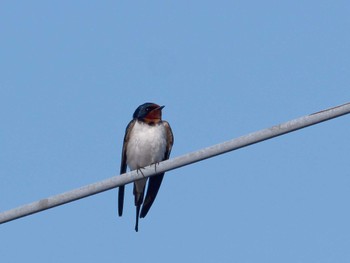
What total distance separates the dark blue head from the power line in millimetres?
4360

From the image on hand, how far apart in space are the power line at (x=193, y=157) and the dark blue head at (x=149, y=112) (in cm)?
436

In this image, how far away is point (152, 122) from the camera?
422 inches

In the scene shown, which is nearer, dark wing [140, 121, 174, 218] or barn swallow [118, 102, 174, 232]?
dark wing [140, 121, 174, 218]

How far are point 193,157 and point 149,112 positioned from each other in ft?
15.2

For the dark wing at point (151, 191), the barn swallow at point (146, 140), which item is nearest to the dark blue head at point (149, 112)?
the barn swallow at point (146, 140)

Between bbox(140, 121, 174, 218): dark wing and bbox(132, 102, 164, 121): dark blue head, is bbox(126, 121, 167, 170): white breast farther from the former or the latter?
bbox(140, 121, 174, 218): dark wing

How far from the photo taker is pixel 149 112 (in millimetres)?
10727

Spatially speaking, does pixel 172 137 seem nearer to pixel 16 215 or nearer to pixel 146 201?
pixel 146 201

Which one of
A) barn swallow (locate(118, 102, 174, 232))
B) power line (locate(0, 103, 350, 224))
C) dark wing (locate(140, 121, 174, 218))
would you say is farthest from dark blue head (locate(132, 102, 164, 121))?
power line (locate(0, 103, 350, 224))

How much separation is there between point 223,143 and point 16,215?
122cm

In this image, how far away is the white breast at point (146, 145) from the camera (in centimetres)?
1063

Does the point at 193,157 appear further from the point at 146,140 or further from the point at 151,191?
the point at 146,140

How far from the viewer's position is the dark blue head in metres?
10.7

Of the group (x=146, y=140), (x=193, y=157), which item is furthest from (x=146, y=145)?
(x=193, y=157)
